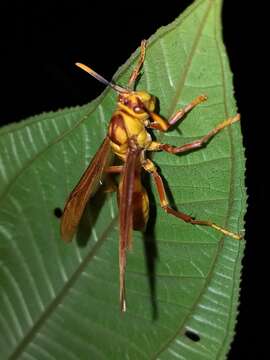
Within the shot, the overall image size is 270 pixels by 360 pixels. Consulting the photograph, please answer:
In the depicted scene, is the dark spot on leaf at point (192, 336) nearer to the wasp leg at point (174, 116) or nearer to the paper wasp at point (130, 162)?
the paper wasp at point (130, 162)

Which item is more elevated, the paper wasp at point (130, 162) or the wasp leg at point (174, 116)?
the wasp leg at point (174, 116)

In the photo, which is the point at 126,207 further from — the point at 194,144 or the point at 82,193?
the point at 194,144

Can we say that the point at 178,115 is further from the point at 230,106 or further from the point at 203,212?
the point at 203,212

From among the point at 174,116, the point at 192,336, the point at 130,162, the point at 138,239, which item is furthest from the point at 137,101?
the point at 192,336

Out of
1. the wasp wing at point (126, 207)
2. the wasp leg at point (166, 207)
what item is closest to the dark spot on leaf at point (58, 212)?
the wasp wing at point (126, 207)

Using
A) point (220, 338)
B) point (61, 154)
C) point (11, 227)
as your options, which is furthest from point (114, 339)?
point (61, 154)

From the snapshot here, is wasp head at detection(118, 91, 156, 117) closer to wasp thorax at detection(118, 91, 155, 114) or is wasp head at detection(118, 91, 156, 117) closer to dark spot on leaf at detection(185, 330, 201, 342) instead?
wasp thorax at detection(118, 91, 155, 114)

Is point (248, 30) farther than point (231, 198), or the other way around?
point (248, 30)
